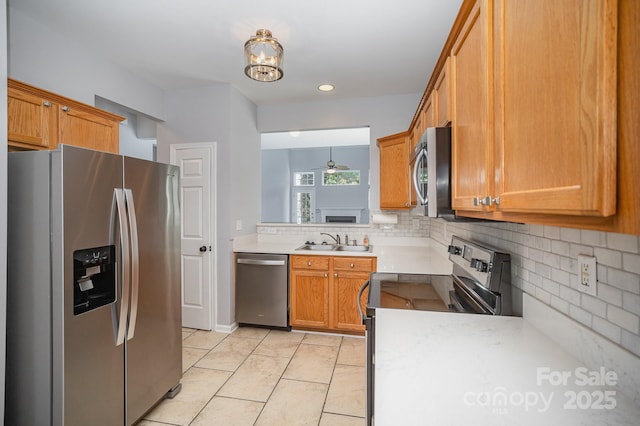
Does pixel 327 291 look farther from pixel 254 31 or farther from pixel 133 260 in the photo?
pixel 254 31

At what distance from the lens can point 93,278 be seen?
1494mm

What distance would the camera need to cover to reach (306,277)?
10.3 ft

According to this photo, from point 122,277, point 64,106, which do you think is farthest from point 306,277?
point 64,106

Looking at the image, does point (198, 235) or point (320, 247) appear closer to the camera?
point (198, 235)

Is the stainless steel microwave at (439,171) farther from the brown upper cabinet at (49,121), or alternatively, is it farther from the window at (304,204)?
the window at (304,204)

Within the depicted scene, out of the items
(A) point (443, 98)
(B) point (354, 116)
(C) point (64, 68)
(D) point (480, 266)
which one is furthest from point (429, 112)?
(C) point (64, 68)

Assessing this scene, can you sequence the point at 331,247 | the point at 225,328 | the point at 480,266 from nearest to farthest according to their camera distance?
1. the point at 480,266
2. the point at 225,328
3. the point at 331,247

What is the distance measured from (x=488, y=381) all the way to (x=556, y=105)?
72 centimetres

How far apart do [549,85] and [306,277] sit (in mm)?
2791

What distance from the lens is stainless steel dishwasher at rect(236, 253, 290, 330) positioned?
3.15 metres

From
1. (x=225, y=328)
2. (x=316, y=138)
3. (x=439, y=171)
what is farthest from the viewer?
(x=316, y=138)

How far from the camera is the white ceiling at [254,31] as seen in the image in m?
1.95

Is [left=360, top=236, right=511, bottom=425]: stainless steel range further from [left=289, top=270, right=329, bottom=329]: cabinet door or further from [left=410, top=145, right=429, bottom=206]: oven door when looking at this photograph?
[left=289, top=270, right=329, bottom=329]: cabinet door

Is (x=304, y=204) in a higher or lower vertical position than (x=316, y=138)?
lower
